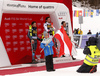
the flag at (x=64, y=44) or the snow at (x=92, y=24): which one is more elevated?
the snow at (x=92, y=24)

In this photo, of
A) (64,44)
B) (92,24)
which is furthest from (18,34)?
(92,24)

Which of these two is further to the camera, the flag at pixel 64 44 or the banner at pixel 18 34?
the banner at pixel 18 34

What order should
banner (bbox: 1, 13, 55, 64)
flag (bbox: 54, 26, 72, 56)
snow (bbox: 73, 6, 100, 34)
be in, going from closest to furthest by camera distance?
1. flag (bbox: 54, 26, 72, 56)
2. banner (bbox: 1, 13, 55, 64)
3. snow (bbox: 73, 6, 100, 34)

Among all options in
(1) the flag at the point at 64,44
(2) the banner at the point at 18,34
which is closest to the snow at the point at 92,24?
(2) the banner at the point at 18,34

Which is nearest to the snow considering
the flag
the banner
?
the banner

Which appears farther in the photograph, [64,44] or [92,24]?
[92,24]

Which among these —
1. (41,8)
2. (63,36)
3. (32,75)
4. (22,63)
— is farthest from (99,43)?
(22,63)

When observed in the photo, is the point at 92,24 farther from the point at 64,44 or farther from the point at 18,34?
the point at 64,44

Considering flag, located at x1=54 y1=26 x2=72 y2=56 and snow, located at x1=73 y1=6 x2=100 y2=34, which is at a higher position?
snow, located at x1=73 y1=6 x2=100 y2=34

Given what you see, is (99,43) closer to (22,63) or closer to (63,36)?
(63,36)

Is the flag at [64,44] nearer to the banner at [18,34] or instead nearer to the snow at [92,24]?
the banner at [18,34]

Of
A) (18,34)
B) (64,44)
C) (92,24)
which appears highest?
(92,24)

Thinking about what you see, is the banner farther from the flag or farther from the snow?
the snow

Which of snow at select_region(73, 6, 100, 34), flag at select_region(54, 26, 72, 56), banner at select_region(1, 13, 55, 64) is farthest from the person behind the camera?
snow at select_region(73, 6, 100, 34)
